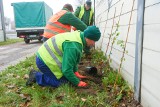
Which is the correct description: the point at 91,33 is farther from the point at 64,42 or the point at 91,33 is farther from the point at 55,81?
the point at 55,81

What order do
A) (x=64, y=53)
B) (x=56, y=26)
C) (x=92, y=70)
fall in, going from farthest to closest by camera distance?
(x=56, y=26) → (x=92, y=70) → (x=64, y=53)

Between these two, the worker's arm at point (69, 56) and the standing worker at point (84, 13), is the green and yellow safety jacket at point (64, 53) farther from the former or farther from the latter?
the standing worker at point (84, 13)

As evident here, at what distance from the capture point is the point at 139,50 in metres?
3.11

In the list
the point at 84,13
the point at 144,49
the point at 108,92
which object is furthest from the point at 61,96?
the point at 84,13

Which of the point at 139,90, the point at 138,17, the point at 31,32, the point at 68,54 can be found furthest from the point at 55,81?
the point at 31,32

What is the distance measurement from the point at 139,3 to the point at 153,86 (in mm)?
1085

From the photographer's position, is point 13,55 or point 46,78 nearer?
point 46,78

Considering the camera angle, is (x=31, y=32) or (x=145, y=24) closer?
(x=145, y=24)

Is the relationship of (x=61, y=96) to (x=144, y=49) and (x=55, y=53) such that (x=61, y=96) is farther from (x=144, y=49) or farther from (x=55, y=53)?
(x=144, y=49)

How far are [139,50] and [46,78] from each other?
6.07ft

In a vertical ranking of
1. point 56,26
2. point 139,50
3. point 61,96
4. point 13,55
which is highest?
point 56,26

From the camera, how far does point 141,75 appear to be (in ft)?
10.2

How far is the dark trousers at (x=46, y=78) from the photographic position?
4.15 metres

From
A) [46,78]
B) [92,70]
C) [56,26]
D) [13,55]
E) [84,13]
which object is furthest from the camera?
[13,55]
